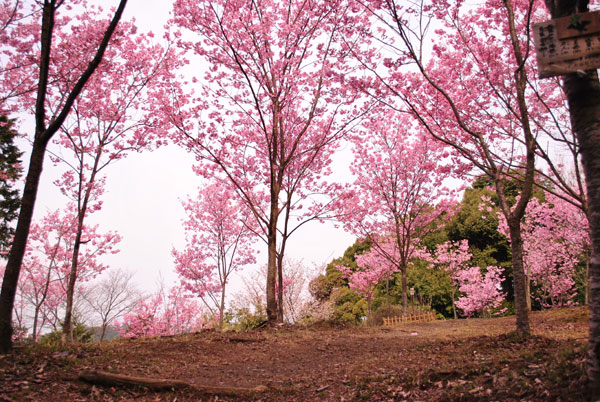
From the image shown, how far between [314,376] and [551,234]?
18.8 metres

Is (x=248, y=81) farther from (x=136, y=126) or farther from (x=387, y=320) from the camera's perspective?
(x=387, y=320)

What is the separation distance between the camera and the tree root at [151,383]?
405 cm

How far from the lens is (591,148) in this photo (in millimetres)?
2682

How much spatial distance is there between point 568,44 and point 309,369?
566 centimetres

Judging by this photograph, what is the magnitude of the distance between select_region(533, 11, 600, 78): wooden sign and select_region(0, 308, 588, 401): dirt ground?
240 centimetres

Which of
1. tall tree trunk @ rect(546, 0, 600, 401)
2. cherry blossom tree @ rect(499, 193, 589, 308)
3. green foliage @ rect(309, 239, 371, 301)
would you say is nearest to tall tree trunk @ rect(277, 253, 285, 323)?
tall tree trunk @ rect(546, 0, 600, 401)

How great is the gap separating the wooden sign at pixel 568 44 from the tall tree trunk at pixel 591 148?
12 centimetres

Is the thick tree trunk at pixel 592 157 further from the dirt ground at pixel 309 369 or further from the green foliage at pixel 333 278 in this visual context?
the green foliage at pixel 333 278

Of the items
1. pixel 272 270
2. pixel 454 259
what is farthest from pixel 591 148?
pixel 454 259

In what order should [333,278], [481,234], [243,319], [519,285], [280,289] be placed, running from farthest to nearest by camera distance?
[333,278]
[481,234]
[243,319]
[280,289]
[519,285]

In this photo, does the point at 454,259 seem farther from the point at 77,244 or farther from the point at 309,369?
the point at 77,244

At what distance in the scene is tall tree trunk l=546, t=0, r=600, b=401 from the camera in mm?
2523

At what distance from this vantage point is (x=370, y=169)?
54.0 feet

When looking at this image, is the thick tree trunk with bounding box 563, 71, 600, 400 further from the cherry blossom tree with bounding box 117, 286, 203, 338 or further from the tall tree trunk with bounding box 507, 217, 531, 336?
the cherry blossom tree with bounding box 117, 286, 203, 338
